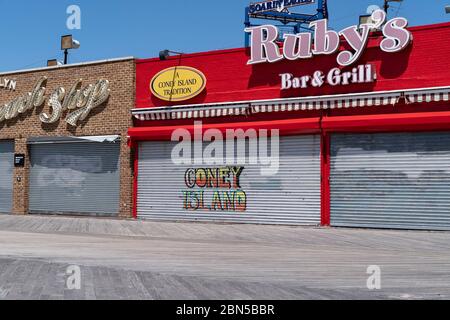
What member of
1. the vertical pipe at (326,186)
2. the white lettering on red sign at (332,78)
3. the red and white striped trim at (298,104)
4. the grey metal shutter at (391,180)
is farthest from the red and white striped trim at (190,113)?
the grey metal shutter at (391,180)

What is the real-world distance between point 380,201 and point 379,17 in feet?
17.0

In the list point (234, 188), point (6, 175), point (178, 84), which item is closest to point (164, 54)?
point (178, 84)

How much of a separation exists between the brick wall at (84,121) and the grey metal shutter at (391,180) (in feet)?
24.3

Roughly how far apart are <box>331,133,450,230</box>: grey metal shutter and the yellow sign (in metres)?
4.98

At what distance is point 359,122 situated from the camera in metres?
15.7

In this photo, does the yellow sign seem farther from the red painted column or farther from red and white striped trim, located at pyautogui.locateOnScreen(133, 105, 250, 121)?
the red painted column

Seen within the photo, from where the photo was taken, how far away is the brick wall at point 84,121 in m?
19.7

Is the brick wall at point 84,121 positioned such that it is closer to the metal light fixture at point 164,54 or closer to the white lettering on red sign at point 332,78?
the metal light fixture at point 164,54

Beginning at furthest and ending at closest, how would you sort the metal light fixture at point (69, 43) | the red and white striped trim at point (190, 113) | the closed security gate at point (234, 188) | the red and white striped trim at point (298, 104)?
the metal light fixture at point (69, 43) < the red and white striped trim at point (190, 113) < the closed security gate at point (234, 188) < the red and white striped trim at point (298, 104)

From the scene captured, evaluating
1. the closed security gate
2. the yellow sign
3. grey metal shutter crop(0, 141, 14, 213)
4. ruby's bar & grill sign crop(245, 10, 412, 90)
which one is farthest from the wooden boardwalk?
grey metal shutter crop(0, 141, 14, 213)

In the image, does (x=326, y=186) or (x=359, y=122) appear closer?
(x=359, y=122)

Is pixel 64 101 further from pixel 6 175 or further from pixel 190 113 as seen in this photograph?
pixel 190 113

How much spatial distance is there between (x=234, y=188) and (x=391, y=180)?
4896mm
